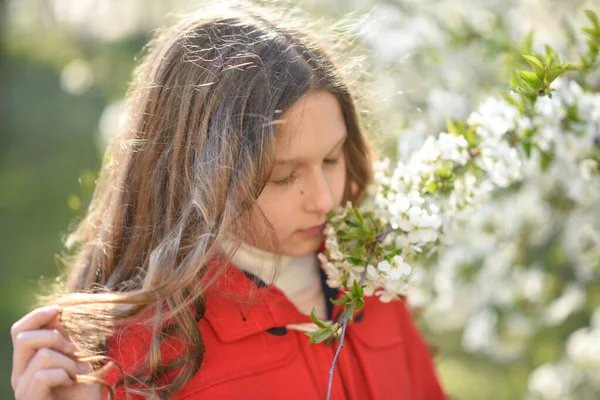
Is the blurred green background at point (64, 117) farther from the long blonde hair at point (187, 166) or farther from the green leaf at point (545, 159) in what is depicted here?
the green leaf at point (545, 159)

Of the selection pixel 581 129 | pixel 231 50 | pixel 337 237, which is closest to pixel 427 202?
pixel 337 237

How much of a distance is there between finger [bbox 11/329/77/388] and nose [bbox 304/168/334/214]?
0.53m

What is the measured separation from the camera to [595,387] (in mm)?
2420

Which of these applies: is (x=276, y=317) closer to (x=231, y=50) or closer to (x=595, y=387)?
(x=231, y=50)

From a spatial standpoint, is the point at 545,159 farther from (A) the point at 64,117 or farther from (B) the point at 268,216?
(A) the point at 64,117

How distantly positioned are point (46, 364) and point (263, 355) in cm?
42

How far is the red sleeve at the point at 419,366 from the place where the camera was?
5.88 ft

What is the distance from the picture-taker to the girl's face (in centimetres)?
143

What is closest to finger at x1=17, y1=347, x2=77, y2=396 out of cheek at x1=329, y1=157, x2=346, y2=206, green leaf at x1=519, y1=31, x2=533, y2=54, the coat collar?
the coat collar

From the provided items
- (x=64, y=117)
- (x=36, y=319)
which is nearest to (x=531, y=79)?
(x=36, y=319)

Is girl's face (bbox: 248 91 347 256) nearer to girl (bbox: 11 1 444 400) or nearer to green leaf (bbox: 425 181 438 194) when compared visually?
girl (bbox: 11 1 444 400)

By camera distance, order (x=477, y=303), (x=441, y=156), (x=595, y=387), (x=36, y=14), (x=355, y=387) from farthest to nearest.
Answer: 1. (x=36, y=14)
2. (x=477, y=303)
3. (x=595, y=387)
4. (x=355, y=387)
5. (x=441, y=156)

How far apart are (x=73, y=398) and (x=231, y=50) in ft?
2.45

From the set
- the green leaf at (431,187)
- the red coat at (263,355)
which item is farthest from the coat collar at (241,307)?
the green leaf at (431,187)
